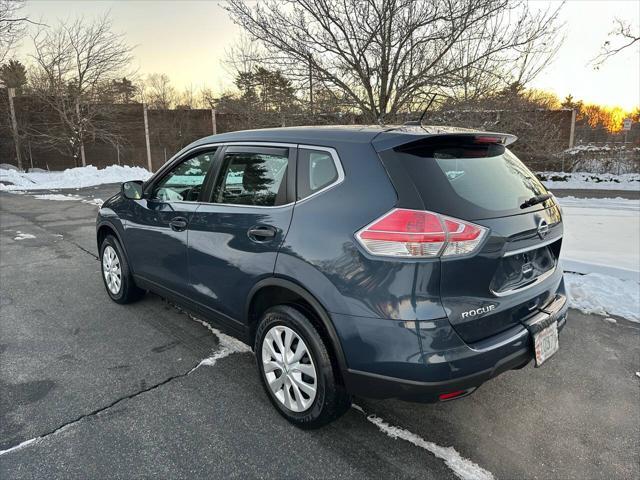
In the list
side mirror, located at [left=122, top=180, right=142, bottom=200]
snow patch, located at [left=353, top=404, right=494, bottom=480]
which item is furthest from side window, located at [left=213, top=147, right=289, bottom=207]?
snow patch, located at [left=353, top=404, right=494, bottom=480]

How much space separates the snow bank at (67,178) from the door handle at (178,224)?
15.4m

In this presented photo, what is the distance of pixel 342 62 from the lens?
968cm

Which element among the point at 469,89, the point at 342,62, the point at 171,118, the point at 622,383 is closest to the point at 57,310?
the point at 622,383

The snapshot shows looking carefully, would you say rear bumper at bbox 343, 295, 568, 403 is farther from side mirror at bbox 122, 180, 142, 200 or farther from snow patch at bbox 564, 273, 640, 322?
snow patch at bbox 564, 273, 640, 322

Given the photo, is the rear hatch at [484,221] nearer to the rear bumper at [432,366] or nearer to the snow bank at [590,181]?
the rear bumper at [432,366]

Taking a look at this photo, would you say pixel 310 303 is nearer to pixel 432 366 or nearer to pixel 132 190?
pixel 432 366

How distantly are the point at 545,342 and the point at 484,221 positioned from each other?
848mm

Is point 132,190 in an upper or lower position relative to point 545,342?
upper

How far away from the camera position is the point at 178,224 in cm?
337

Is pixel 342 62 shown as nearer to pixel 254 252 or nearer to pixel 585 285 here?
pixel 585 285

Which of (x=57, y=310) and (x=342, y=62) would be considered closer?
(x=57, y=310)

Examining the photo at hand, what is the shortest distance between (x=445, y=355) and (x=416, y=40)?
336 inches

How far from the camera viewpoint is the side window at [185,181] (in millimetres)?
3375

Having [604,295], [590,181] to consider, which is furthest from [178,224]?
[590,181]
